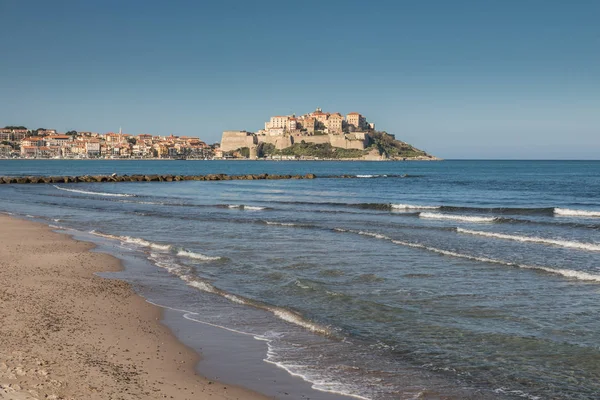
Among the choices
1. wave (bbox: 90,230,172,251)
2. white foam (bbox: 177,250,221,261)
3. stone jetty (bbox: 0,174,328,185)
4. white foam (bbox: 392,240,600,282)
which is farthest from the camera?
stone jetty (bbox: 0,174,328,185)

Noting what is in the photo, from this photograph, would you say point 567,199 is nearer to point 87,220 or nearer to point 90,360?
point 87,220

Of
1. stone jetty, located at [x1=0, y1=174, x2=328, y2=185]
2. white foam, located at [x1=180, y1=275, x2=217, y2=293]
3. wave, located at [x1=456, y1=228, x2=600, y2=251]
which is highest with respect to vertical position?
stone jetty, located at [x1=0, y1=174, x2=328, y2=185]

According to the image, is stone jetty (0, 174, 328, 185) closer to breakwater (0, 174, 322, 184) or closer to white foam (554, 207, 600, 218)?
breakwater (0, 174, 322, 184)

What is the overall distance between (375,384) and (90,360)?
364 centimetres

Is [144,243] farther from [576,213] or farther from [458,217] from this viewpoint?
[576,213]

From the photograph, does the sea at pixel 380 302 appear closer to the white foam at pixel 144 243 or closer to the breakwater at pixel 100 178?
the white foam at pixel 144 243

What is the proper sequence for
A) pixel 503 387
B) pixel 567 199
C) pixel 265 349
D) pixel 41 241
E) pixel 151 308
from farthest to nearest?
1. pixel 567 199
2. pixel 41 241
3. pixel 151 308
4. pixel 265 349
5. pixel 503 387

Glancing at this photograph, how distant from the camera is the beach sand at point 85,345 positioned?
6.09m

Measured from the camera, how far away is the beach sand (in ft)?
20.0

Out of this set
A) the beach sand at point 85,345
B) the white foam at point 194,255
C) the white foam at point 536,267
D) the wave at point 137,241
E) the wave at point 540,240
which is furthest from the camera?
the wave at point 137,241

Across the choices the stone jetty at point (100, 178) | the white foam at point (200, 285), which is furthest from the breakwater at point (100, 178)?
the white foam at point (200, 285)

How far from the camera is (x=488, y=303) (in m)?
10.7

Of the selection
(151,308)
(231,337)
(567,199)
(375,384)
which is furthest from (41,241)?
(567,199)

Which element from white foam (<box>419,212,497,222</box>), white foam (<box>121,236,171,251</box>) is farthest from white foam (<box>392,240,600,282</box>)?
white foam (<box>419,212,497,222</box>)
